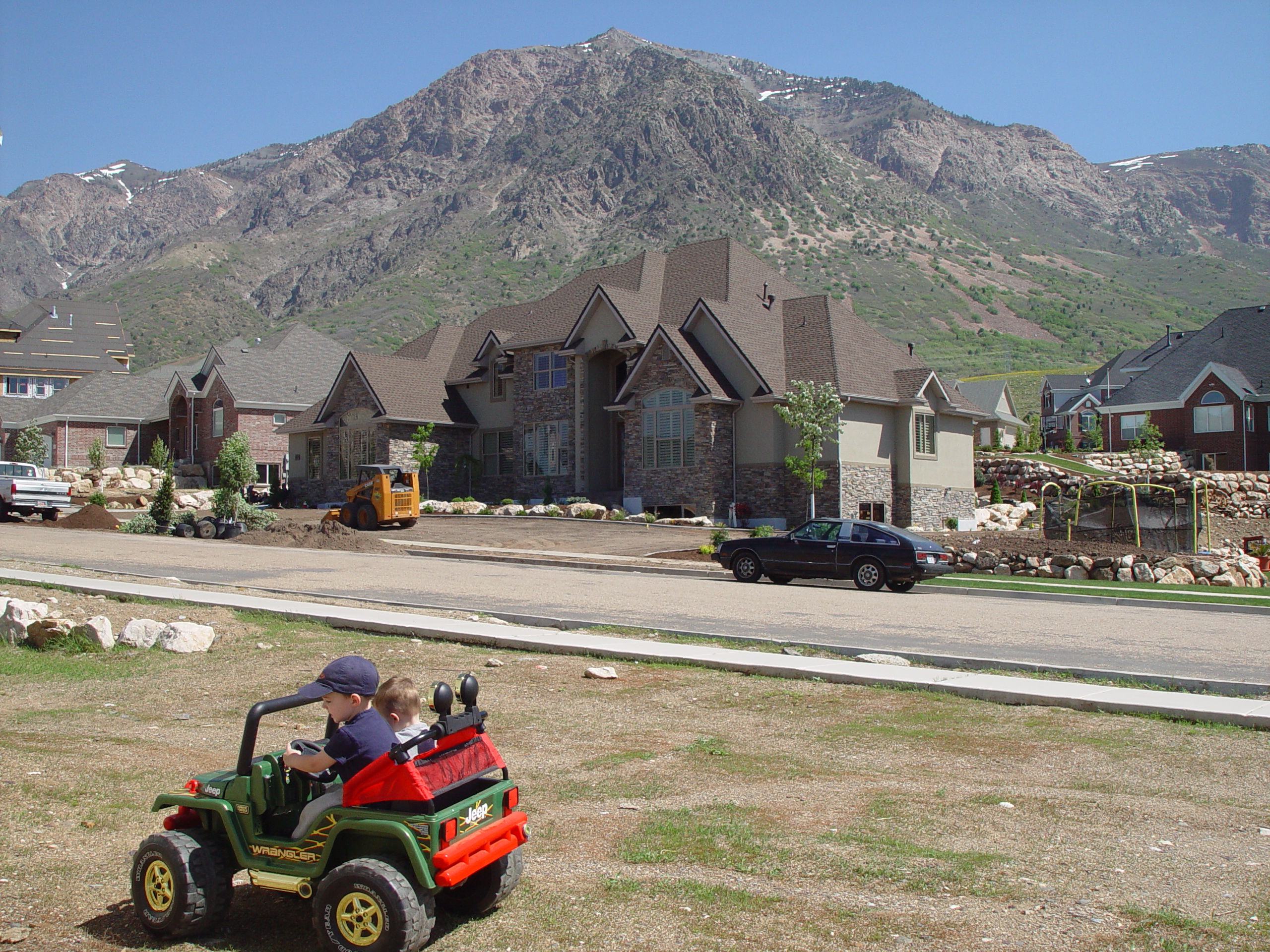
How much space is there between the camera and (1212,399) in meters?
55.5

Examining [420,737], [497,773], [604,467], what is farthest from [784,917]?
[604,467]

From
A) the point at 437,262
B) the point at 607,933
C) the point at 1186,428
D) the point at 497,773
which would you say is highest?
the point at 437,262

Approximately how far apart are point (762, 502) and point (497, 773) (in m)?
31.2

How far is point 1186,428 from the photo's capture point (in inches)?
2229

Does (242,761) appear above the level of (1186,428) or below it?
below

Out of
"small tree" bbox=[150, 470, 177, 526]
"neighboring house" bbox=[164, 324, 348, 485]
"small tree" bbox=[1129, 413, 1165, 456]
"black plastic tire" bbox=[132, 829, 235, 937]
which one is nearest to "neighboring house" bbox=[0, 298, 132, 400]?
"neighboring house" bbox=[164, 324, 348, 485]

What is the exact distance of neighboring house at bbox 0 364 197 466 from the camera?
205ft

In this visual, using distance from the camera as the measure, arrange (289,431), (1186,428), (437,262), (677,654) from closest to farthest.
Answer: (677,654) → (289,431) → (1186,428) → (437,262)

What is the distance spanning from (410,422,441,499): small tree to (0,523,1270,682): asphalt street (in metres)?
18.3

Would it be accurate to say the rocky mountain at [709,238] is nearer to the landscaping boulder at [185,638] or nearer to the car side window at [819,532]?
the car side window at [819,532]

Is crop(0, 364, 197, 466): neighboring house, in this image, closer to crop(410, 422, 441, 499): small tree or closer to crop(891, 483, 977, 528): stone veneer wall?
crop(410, 422, 441, 499): small tree

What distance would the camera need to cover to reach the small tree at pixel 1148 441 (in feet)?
175

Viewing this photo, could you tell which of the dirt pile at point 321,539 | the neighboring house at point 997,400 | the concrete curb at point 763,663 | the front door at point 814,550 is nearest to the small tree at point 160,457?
the dirt pile at point 321,539

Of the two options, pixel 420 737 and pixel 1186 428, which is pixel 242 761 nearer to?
pixel 420 737
